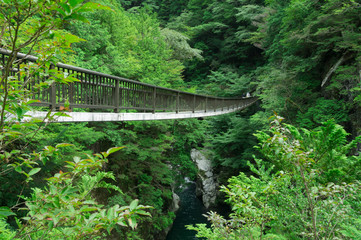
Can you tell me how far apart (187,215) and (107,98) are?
11.0 meters

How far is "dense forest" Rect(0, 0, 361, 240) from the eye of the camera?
0.90m

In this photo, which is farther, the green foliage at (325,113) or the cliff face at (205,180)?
the cliff face at (205,180)

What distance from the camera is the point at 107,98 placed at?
4.00 m

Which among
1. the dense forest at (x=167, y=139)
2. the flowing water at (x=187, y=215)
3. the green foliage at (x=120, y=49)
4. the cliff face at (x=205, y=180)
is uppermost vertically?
the green foliage at (x=120, y=49)

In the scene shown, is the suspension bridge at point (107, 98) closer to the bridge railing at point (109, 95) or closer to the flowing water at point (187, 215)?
the bridge railing at point (109, 95)

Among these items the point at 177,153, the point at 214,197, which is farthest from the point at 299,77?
the point at 214,197

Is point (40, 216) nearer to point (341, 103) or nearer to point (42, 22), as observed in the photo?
point (42, 22)

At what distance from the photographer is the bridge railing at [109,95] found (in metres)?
2.71

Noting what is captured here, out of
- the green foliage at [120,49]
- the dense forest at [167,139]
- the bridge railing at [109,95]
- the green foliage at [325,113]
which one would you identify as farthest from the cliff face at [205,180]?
the green foliage at [325,113]

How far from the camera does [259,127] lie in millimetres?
11562

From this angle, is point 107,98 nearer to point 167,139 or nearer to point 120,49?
point 167,139

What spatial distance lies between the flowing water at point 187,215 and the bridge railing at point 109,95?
7.02 meters

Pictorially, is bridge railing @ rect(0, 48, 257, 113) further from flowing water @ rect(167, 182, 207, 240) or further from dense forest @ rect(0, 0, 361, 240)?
flowing water @ rect(167, 182, 207, 240)

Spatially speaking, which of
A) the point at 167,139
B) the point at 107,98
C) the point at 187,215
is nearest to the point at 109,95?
the point at 107,98
